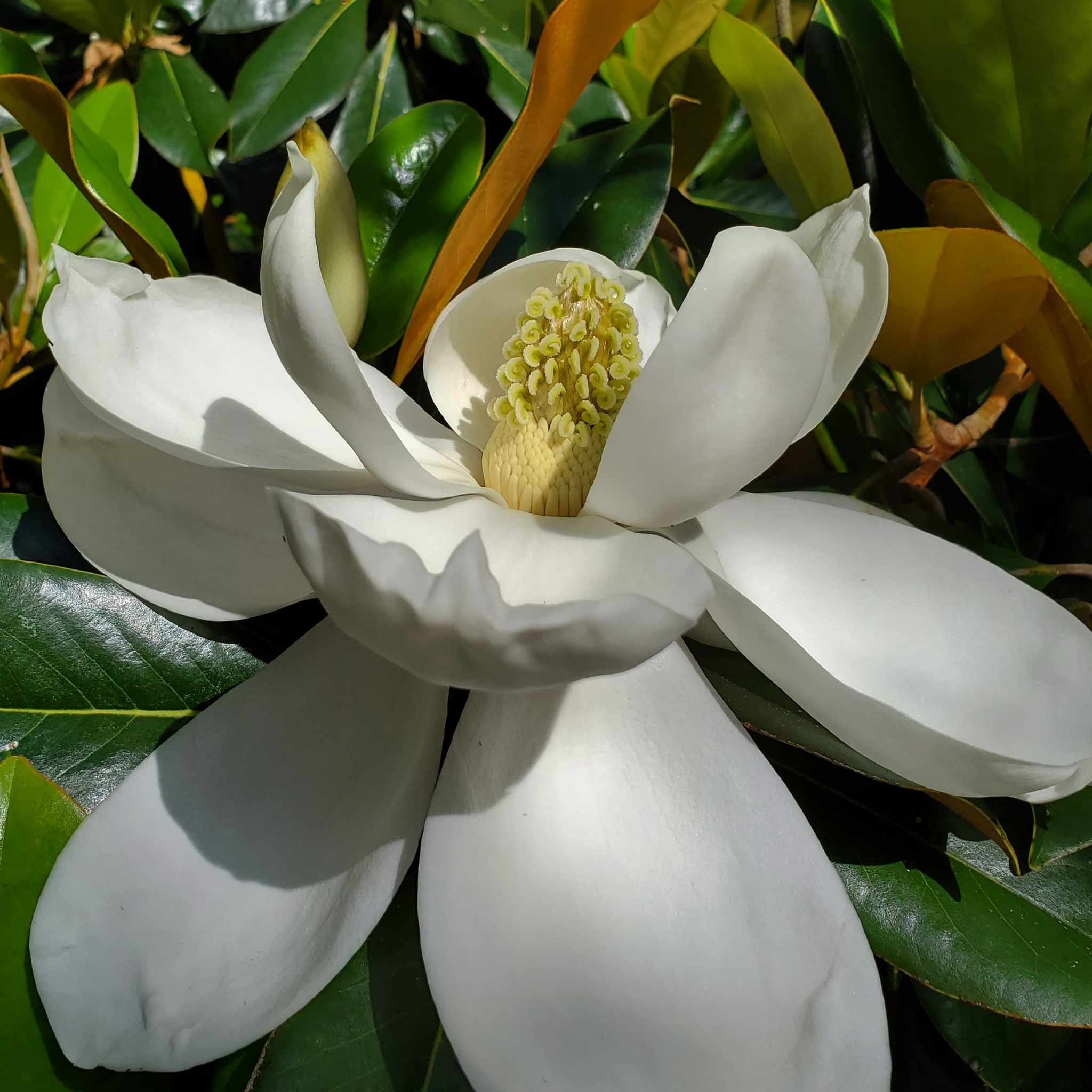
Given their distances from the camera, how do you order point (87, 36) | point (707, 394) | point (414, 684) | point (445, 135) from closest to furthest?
point (707, 394) < point (414, 684) < point (445, 135) < point (87, 36)

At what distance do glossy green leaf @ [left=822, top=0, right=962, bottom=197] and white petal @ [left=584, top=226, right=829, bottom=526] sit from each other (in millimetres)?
461

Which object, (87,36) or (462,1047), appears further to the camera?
(87,36)

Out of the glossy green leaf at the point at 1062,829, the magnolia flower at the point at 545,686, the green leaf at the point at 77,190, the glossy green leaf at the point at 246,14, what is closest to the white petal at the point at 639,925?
the magnolia flower at the point at 545,686

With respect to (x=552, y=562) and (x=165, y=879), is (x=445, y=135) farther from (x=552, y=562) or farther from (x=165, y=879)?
(x=165, y=879)

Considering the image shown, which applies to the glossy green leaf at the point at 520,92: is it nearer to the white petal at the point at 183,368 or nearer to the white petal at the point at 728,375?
the white petal at the point at 183,368

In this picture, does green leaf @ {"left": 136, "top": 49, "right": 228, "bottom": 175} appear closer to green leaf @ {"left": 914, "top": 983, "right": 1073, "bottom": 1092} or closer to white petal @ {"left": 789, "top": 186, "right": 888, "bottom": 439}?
white petal @ {"left": 789, "top": 186, "right": 888, "bottom": 439}

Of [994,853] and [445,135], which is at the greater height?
[445,135]

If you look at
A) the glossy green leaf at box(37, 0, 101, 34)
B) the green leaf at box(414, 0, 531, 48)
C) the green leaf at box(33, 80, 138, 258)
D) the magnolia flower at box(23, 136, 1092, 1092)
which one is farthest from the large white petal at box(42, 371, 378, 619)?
the glossy green leaf at box(37, 0, 101, 34)

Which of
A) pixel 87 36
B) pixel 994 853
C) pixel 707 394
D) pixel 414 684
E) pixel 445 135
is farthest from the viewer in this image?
pixel 87 36

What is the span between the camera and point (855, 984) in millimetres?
487

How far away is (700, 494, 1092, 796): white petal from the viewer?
476mm

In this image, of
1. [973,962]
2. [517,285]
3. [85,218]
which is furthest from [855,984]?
[85,218]

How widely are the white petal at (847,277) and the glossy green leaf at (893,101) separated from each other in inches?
13.3

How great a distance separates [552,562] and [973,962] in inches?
16.9
